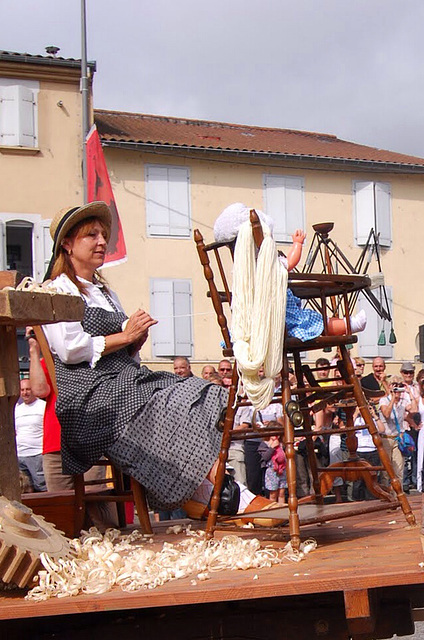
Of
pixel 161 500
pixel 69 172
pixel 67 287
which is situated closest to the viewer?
pixel 161 500

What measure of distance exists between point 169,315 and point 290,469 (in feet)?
64.5

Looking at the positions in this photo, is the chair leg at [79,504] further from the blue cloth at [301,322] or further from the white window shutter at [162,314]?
the white window shutter at [162,314]

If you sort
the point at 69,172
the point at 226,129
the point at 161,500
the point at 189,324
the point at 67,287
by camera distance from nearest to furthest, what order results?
the point at 161,500 < the point at 67,287 < the point at 69,172 < the point at 189,324 < the point at 226,129

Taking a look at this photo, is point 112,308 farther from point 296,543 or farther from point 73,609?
point 73,609

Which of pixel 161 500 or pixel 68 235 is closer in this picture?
pixel 161 500

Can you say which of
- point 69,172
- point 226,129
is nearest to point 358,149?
point 226,129

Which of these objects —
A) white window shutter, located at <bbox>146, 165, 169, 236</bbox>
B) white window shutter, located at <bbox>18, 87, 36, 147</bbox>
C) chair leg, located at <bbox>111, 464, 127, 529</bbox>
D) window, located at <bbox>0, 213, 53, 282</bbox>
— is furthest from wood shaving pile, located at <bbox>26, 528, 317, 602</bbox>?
white window shutter, located at <bbox>146, 165, 169, 236</bbox>

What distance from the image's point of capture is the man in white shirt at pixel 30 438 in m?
7.74

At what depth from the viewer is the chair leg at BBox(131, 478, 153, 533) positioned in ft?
12.0

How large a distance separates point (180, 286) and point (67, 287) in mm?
18999

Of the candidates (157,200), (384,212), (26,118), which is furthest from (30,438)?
(384,212)

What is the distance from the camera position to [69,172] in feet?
71.1

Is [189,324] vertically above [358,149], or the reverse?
[358,149]

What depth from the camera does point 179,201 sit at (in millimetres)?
23250
